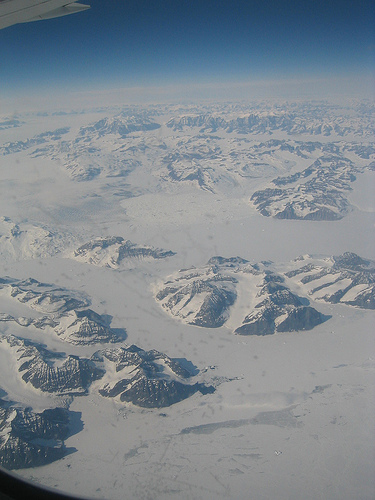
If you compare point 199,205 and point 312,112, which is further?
point 312,112

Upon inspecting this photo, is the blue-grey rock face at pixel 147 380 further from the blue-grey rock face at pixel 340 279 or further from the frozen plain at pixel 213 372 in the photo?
the blue-grey rock face at pixel 340 279

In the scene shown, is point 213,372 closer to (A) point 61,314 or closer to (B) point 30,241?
(A) point 61,314

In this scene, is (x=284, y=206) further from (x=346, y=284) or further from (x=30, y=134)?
(x=30, y=134)

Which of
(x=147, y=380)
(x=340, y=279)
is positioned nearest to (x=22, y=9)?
(x=147, y=380)

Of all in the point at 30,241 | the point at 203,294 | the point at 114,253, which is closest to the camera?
the point at 203,294

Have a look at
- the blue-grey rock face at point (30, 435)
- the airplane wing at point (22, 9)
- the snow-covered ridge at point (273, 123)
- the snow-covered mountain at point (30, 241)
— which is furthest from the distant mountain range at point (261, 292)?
the snow-covered ridge at point (273, 123)

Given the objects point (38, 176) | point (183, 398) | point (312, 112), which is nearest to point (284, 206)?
point (183, 398)

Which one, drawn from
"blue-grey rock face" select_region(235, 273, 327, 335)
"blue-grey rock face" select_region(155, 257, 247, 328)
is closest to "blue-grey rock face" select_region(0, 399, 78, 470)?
"blue-grey rock face" select_region(155, 257, 247, 328)

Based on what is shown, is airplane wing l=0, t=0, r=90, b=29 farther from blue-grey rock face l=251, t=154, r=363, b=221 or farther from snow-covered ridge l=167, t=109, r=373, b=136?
snow-covered ridge l=167, t=109, r=373, b=136
